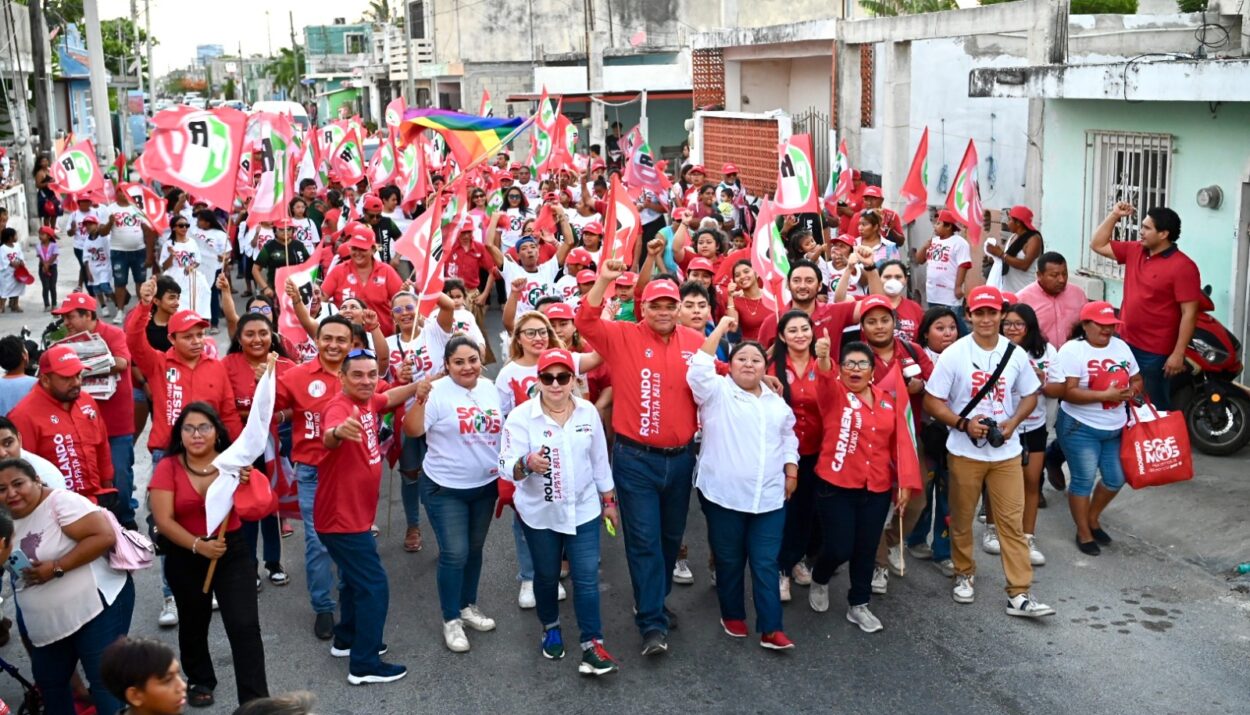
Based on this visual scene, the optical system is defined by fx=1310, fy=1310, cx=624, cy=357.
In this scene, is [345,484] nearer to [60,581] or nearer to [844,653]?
[60,581]

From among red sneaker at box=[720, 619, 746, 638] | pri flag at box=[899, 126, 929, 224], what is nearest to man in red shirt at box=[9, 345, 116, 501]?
red sneaker at box=[720, 619, 746, 638]

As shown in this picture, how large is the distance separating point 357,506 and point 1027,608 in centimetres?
351

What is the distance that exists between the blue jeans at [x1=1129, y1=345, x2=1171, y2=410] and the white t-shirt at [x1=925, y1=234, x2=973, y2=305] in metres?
2.93

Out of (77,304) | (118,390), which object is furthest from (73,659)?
(77,304)

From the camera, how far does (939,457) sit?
7453 millimetres

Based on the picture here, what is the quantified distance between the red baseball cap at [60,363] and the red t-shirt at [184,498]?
110cm

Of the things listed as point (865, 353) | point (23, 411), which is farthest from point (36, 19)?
point (865, 353)

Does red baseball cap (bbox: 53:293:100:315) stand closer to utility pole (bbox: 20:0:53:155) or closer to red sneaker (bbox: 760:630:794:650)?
red sneaker (bbox: 760:630:794:650)

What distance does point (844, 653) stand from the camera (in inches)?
257

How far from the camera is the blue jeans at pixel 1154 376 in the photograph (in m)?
9.04

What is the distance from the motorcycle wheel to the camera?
30.9ft

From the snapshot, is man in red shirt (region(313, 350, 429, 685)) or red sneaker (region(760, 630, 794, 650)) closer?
man in red shirt (region(313, 350, 429, 685))

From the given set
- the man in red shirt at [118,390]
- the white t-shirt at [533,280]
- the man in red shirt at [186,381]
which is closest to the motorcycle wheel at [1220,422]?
the white t-shirt at [533,280]

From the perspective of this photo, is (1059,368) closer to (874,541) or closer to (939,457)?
(939,457)
